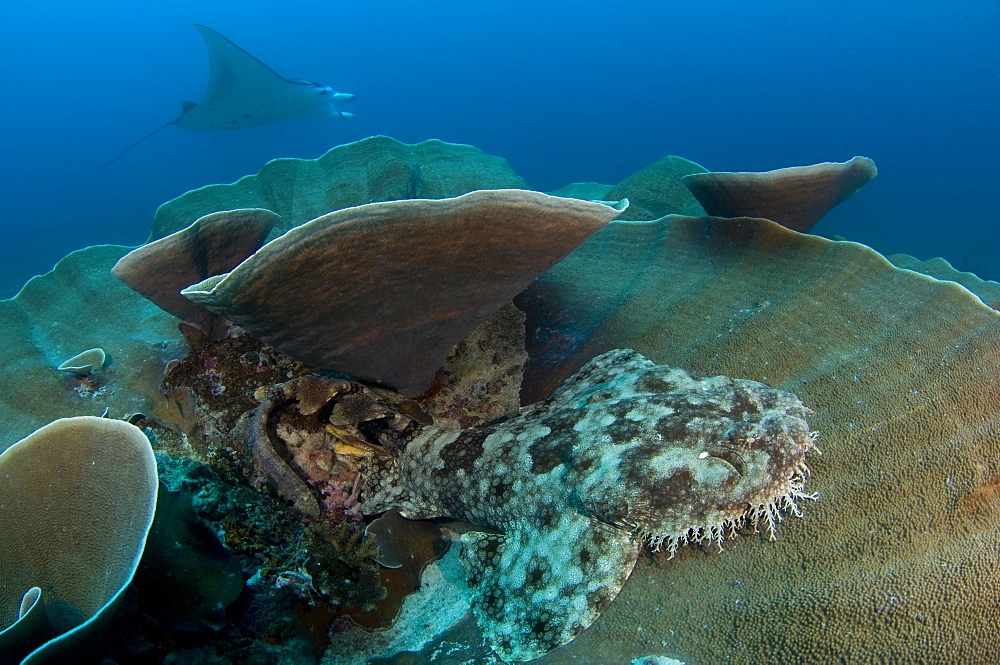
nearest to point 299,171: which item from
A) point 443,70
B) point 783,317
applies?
point 783,317

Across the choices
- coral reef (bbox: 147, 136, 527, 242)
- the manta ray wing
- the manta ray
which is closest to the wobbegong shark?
coral reef (bbox: 147, 136, 527, 242)

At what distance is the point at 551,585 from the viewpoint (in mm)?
2176

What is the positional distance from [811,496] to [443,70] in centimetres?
13149

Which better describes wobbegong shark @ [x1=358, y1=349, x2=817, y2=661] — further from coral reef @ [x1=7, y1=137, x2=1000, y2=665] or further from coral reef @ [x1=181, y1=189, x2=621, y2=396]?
coral reef @ [x1=181, y1=189, x2=621, y2=396]

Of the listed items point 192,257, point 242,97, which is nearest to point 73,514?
point 192,257

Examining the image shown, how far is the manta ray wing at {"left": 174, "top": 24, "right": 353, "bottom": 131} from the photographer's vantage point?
746 inches

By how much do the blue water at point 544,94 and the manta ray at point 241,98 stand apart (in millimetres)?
10940

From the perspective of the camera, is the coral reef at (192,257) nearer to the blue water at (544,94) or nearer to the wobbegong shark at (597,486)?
the wobbegong shark at (597,486)

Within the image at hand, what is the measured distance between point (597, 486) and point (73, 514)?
232 cm

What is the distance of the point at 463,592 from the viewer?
8.30 ft

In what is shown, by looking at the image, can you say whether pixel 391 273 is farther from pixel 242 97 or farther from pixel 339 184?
pixel 242 97

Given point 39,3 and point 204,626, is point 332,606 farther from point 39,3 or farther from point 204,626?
point 39,3

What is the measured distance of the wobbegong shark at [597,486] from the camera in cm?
199

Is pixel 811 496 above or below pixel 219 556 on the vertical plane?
above
